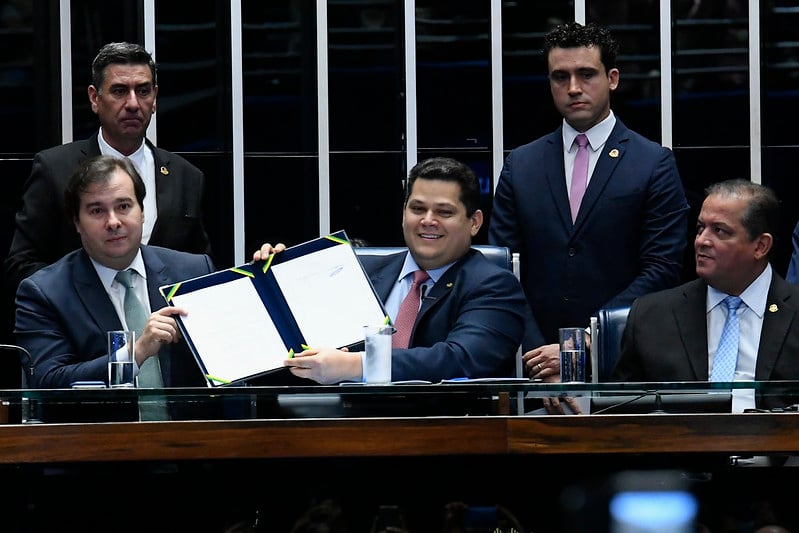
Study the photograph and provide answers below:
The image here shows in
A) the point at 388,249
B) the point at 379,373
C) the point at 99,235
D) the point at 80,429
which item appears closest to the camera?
the point at 80,429

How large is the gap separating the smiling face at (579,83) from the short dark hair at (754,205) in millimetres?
701

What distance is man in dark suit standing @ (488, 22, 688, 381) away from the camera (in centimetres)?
466

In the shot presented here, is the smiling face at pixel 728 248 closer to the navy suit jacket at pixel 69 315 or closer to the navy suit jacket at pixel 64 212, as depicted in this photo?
the navy suit jacket at pixel 69 315

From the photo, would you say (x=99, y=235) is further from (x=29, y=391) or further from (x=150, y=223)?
(x=29, y=391)

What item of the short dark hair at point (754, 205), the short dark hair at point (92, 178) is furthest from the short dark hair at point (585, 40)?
the short dark hair at point (92, 178)

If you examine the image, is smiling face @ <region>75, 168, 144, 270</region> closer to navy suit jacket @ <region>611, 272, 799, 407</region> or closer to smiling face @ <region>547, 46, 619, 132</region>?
navy suit jacket @ <region>611, 272, 799, 407</region>

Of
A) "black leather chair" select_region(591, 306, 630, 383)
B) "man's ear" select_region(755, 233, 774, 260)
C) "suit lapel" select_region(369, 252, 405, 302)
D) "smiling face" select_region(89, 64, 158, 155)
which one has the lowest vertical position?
"black leather chair" select_region(591, 306, 630, 383)

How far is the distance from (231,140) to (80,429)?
4.06 metres

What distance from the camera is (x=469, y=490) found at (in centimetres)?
262

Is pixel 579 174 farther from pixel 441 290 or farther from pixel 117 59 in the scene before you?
pixel 117 59

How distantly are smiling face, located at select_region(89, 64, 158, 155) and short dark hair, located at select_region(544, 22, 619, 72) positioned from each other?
4.60 feet

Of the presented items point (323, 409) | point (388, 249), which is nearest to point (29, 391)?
point (323, 409)

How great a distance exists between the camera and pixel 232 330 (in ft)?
11.1

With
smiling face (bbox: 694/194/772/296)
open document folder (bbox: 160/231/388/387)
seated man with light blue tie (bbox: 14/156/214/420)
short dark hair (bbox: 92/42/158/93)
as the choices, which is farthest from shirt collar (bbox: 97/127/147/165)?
smiling face (bbox: 694/194/772/296)
